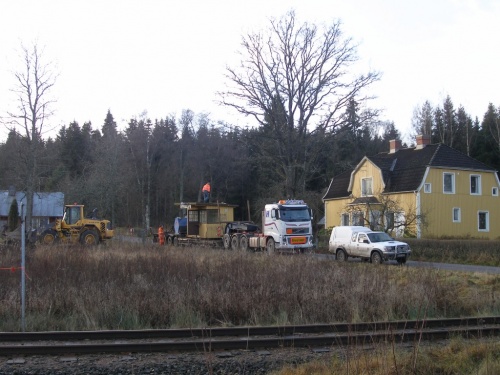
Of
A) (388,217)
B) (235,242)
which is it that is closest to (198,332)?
(235,242)

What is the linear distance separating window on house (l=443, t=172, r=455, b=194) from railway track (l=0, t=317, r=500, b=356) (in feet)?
111

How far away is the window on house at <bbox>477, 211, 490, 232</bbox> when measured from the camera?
149 ft

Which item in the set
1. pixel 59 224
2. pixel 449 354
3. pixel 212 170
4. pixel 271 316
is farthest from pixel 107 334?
pixel 212 170

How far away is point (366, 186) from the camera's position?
154 feet

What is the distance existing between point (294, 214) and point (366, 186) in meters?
17.3

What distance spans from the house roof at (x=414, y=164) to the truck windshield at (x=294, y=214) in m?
13.8

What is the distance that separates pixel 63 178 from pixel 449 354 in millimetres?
64057

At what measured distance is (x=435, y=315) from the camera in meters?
13.8

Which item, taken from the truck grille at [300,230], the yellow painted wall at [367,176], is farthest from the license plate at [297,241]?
the yellow painted wall at [367,176]

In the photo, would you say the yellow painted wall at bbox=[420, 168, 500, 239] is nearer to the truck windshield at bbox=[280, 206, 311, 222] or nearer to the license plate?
the truck windshield at bbox=[280, 206, 311, 222]

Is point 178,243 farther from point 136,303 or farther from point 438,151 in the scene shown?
point 136,303

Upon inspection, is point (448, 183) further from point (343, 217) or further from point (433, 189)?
point (343, 217)

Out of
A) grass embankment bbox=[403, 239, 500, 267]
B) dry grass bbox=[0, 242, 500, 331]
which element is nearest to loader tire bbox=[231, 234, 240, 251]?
grass embankment bbox=[403, 239, 500, 267]

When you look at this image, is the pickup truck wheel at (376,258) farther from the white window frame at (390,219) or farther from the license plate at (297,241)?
the white window frame at (390,219)
